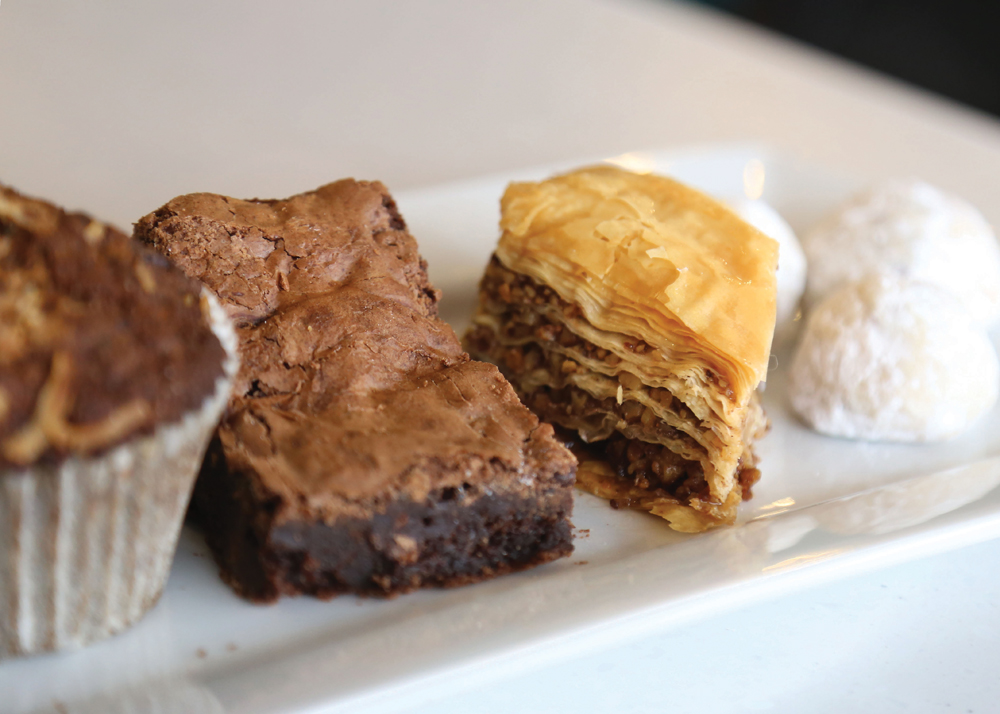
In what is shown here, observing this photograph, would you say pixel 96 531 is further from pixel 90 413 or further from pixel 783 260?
pixel 783 260

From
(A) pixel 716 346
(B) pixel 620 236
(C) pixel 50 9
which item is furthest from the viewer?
(C) pixel 50 9

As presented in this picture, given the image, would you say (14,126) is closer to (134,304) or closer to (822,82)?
(134,304)

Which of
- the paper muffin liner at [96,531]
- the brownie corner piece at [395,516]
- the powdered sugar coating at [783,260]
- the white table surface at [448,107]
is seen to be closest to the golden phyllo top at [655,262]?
the powdered sugar coating at [783,260]

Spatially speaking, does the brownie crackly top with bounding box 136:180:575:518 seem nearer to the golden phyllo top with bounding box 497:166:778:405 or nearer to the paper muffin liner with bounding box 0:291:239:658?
the paper muffin liner with bounding box 0:291:239:658

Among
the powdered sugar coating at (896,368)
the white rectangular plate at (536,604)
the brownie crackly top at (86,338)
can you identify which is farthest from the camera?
the powdered sugar coating at (896,368)

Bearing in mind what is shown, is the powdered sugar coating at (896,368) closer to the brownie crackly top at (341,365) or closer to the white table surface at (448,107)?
the white table surface at (448,107)

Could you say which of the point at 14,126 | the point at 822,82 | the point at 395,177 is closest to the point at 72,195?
the point at 14,126
